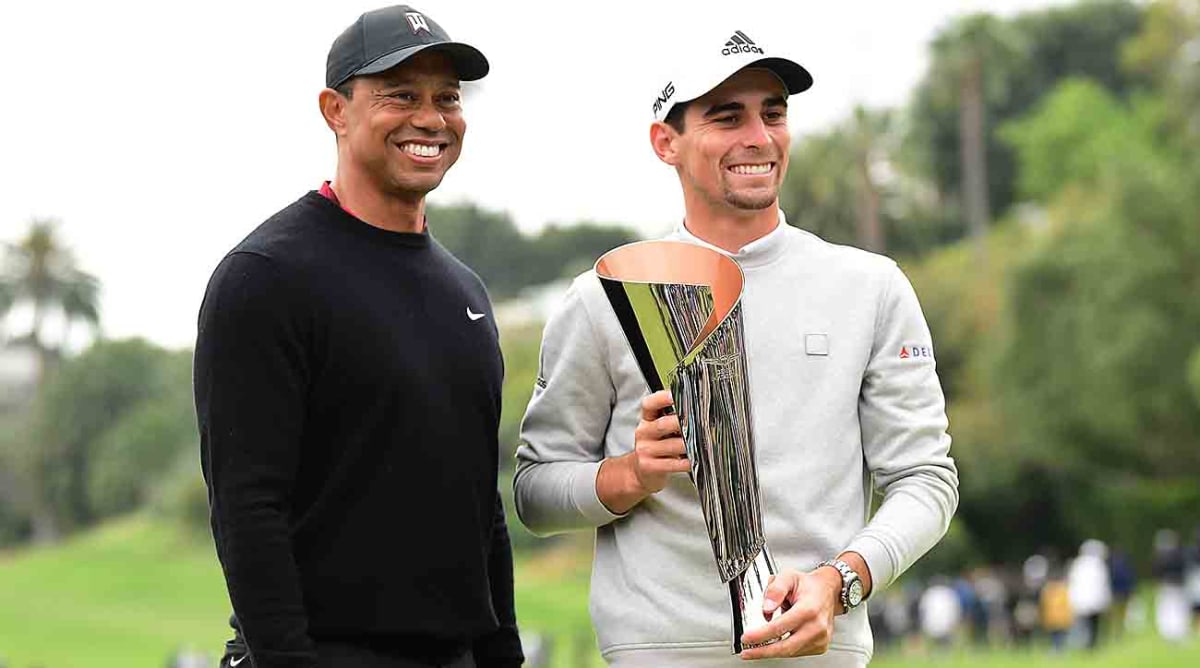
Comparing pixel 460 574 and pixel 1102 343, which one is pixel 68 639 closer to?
pixel 1102 343

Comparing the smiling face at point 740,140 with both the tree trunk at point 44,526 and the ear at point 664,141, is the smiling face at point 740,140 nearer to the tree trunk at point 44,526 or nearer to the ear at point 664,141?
the ear at point 664,141

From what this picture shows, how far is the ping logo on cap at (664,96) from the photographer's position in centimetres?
414

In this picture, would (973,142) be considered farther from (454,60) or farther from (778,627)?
(778,627)

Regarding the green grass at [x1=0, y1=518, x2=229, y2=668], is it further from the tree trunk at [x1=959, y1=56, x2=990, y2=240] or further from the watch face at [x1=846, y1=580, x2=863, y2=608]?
the watch face at [x1=846, y1=580, x2=863, y2=608]

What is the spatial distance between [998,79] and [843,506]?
60.4 meters

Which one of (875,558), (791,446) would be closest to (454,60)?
(791,446)

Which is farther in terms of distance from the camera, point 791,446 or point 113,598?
point 113,598

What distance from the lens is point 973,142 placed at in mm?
63031

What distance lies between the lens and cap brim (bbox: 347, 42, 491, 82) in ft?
12.8

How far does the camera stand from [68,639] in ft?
161

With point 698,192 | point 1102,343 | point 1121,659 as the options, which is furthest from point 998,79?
point 698,192

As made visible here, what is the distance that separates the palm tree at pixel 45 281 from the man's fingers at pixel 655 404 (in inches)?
2433

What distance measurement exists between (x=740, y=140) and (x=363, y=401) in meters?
0.99

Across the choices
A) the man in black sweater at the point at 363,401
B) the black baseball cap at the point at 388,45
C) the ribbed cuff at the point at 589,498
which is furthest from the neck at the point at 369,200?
the ribbed cuff at the point at 589,498
